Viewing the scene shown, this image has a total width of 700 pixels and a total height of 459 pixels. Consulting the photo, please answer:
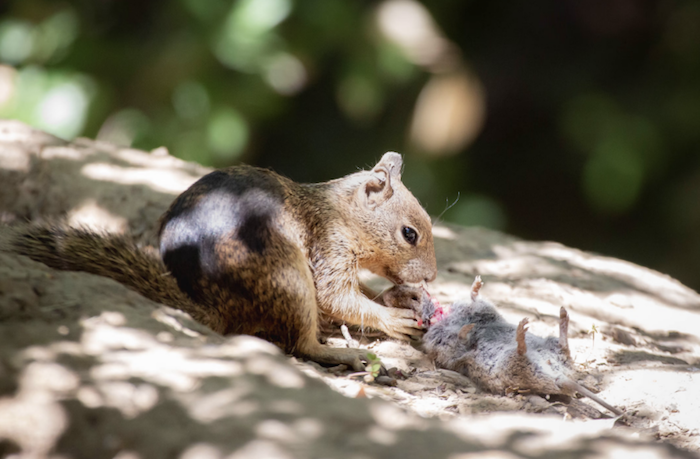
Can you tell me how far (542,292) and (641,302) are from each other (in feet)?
2.74

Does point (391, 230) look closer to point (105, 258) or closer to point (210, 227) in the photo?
point (210, 227)

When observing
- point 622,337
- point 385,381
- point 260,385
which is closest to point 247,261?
point 385,381

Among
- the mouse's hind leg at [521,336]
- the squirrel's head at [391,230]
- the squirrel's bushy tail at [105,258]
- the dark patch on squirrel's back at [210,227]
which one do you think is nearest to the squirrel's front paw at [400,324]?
the squirrel's head at [391,230]

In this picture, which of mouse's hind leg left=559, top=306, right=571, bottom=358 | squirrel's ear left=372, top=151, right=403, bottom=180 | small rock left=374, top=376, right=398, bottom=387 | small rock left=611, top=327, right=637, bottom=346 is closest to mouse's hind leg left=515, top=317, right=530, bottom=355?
mouse's hind leg left=559, top=306, right=571, bottom=358

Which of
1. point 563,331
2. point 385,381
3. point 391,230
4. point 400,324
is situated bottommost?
point 385,381

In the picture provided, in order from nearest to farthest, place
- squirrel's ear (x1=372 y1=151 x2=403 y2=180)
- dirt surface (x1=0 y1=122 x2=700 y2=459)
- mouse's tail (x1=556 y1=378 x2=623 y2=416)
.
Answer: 1. dirt surface (x1=0 y1=122 x2=700 y2=459)
2. mouse's tail (x1=556 y1=378 x2=623 y2=416)
3. squirrel's ear (x1=372 y1=151 x2=403 y2=180)

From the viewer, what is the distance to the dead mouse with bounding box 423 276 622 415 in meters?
2.84

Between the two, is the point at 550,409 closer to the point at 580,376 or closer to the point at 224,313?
the point at 580,376

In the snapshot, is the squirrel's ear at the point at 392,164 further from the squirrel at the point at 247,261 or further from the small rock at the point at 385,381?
the small rock at the point at 385,381

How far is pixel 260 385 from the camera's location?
6.63ft

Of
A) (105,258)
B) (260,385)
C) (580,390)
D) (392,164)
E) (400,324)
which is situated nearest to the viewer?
(260,385)

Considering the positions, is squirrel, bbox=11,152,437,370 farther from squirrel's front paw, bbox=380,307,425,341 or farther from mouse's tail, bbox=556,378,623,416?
mouse's tail, bbox=556,378,623,416

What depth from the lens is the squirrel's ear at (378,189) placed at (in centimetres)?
376

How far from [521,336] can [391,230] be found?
1186 millimetres
